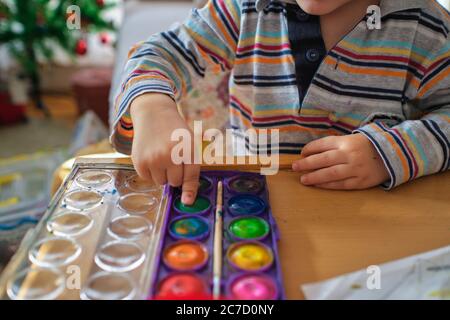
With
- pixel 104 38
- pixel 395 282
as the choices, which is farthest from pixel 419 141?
pixel 104 38

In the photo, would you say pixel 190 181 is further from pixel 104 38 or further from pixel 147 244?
pixel 104 38

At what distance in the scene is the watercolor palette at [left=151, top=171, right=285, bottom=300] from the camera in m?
0.36

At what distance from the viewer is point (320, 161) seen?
54 cm

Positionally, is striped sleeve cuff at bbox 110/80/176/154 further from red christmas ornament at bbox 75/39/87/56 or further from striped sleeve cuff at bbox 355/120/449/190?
red christmas ornament at bbox 75/39/87/56

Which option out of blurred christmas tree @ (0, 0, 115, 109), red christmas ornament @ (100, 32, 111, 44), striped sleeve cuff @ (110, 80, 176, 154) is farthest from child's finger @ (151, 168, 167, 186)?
red christmas ornament @ (100, 32, 111, 44)

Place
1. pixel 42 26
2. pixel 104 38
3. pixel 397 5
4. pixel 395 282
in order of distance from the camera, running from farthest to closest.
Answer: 1. pixel 104 38
2. pixel 42 26
3. pixel 397 5
4. pixel 395 282

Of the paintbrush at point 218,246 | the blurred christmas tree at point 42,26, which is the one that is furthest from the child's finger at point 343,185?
the blurred christmas tree at point 42,26

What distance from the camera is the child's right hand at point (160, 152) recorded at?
477 millimetres

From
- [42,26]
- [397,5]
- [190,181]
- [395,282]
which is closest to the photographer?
[395,282]

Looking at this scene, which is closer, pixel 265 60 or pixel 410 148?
pixel 410 148

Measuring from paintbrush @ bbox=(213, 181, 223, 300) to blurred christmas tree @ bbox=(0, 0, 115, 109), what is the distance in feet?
4.21

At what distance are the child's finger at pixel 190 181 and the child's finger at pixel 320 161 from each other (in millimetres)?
127

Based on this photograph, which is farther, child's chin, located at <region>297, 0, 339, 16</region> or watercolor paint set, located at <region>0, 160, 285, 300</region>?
child's chin, located at <region>297, 0, 339, 16</region>

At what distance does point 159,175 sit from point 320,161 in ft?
0.62
